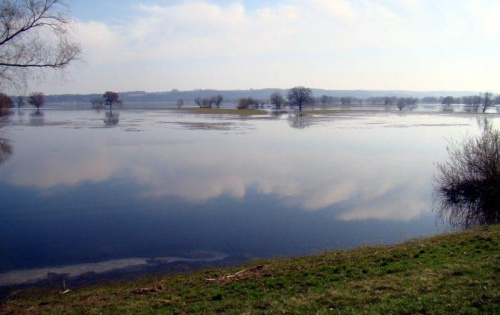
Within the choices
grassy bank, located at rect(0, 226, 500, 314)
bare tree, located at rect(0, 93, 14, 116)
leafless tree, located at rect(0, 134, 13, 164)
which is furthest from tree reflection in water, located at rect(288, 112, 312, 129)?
grassy bank, located at rect(0, 226, 500, 314)

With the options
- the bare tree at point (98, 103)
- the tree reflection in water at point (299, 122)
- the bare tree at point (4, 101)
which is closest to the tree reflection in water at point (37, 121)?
the bare tree at point (4, 101)

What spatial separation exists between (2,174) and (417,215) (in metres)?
21.1

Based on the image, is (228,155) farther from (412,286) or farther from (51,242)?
(412,286)

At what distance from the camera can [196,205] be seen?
52.5 feet

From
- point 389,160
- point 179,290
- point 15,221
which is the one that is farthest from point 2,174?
point 389,160

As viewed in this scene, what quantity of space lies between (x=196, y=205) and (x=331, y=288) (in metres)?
9.34

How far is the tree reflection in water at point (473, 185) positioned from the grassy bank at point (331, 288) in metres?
5.82

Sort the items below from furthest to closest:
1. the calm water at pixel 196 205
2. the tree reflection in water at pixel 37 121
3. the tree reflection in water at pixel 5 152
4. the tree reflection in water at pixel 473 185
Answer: the tree reflection in water at pixel 37 121
the tree reflection in water at pixel 5 152
the tree reflection in water at pixel 473 185
the calm water at pixel 196 205

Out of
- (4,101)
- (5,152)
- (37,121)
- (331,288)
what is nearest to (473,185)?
(331,288)

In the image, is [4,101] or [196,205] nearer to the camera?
[196,205]

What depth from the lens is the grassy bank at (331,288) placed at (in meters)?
6.20

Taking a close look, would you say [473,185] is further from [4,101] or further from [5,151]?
[5,151]

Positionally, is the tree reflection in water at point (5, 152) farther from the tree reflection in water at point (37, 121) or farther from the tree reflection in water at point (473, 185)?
the tree reflection in water at point (37, 121)

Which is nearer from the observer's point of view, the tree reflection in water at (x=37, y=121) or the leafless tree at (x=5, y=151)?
the leafless tree at (x=5, y=151)
